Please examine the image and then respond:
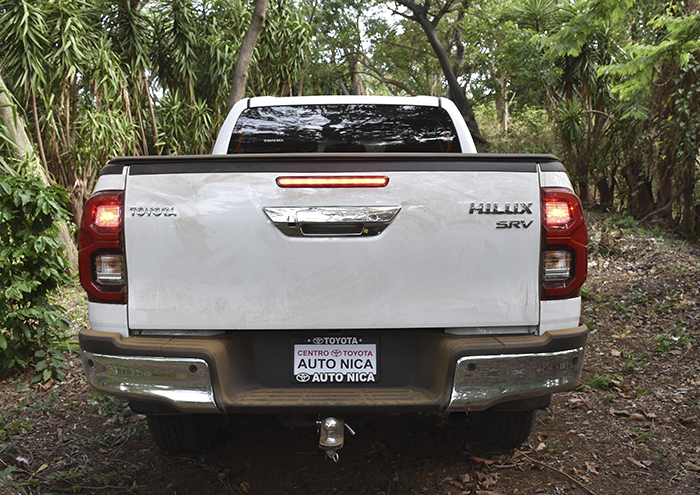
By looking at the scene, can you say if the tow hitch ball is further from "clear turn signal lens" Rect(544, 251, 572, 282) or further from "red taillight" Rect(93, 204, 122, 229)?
"red taillight" Rect(93, 204, 122, 229)

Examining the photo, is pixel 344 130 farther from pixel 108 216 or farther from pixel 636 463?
pixel 636 463

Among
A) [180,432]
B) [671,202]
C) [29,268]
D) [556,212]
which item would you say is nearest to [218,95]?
[29,268]

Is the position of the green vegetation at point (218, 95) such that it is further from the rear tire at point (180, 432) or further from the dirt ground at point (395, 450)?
the rear tire at point (180, 432)

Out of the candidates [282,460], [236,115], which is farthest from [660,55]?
[282,460]

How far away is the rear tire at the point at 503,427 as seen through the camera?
2717 mm

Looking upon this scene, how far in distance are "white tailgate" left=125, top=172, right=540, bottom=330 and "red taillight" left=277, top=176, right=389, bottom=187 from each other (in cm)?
2

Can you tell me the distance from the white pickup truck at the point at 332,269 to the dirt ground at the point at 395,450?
0.71 m

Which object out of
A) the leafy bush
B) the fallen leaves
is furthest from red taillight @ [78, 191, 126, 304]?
the fallen leaves

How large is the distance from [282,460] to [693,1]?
24.7 ft

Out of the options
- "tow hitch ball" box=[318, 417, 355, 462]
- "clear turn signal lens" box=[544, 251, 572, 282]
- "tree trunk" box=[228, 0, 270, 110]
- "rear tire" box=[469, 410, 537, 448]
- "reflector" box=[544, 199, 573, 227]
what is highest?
"tree trunk" box=[228, 0, 270, 110]

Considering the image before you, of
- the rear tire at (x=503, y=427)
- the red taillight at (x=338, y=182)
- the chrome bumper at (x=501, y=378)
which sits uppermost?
the red taillight at (x=338, y=182)

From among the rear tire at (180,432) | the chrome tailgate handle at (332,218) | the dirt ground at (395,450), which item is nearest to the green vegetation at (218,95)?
the dirt ground at (395,450)

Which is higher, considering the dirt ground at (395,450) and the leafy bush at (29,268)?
the leafy bush at (29,268)

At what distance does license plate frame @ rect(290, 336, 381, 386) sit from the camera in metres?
2.18
